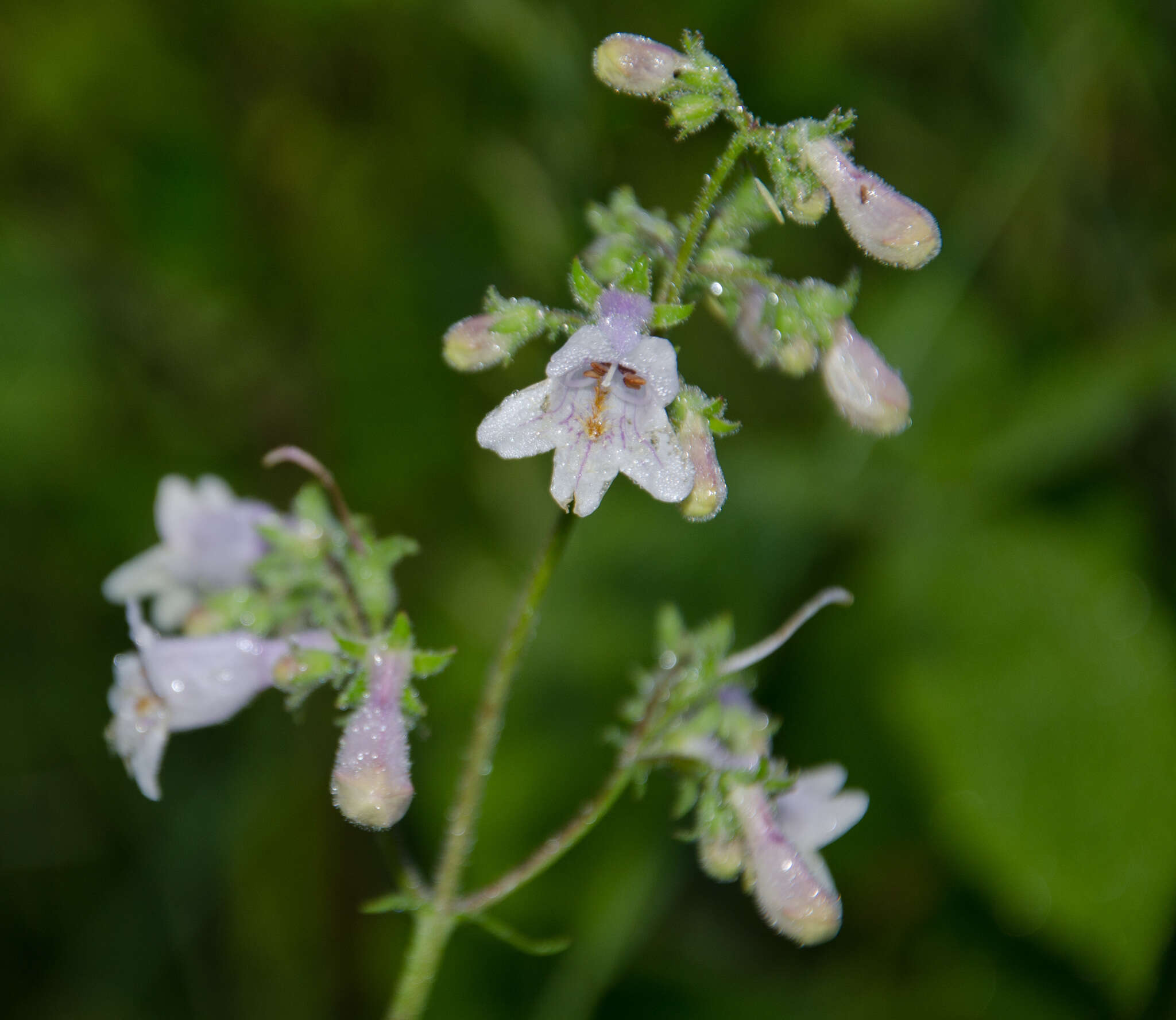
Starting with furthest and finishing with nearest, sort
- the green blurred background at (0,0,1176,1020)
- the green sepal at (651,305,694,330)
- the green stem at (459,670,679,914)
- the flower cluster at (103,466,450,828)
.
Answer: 1. the green blurred background at (0,0,1176,1020)
2. the green stem at (459,670,679,914)
3. the flower cluster at (103,466,450,828)
4. the green sepal at (651,305,694,330)

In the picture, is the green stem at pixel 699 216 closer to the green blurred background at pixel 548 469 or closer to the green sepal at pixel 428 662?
the green sepal at pixel 428 662

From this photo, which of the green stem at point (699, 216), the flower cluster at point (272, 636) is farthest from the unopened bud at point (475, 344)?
the flower cluster at point (272, 636)

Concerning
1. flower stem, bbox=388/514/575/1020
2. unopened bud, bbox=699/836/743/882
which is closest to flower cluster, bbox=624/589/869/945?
unopened bud, bbox=699/836/743/882

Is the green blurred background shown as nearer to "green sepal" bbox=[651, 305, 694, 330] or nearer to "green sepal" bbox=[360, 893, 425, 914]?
"green sepal" bbox=[360, 893, 425, 914]

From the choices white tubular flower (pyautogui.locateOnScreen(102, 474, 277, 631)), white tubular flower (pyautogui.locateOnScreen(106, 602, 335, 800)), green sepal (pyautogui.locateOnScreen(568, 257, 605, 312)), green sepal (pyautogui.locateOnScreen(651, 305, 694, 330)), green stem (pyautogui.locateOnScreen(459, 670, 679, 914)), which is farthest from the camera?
white tubular flower (pyautogui.locateOnScreen(102, 474, 277, 631))

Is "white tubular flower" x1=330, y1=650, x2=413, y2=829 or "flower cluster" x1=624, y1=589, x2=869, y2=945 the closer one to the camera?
"white tubular flower" x1=330, y1=650, x2=413, y2=829

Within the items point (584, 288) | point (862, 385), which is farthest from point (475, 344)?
point (862, 385)
